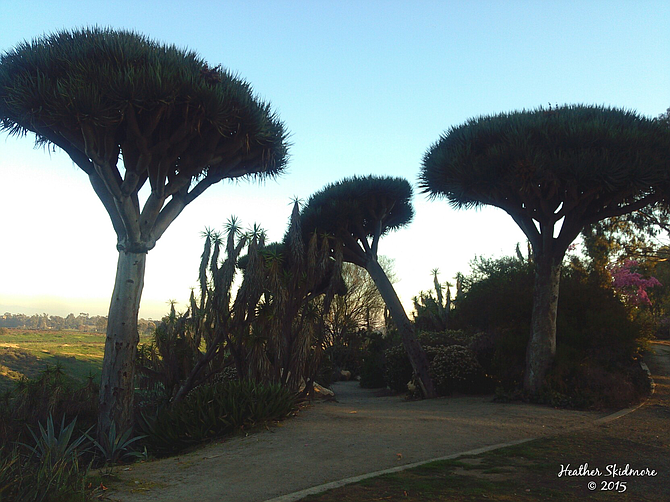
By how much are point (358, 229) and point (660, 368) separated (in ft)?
39.8

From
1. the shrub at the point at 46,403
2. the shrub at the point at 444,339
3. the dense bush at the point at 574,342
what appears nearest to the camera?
the shrub at the point at 46,403

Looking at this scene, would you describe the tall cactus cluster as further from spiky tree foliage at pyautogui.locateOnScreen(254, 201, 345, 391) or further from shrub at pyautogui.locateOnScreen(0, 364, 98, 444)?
shrub at pyautogui.locateOnScreen(0, 364, 98, 444)

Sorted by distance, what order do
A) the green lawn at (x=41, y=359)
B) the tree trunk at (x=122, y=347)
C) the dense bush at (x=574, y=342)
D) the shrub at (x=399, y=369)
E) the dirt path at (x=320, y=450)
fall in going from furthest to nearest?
1. the green lawn at (x=41, y=359)
2. the shrub at (x=399, y=369)
3. the dense bush at (x=574, y=342)
4. the tree trunk at (x=122, y=347)
5. the dirt path at (x=320, y=450)

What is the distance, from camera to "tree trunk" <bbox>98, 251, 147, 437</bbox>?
409 inches

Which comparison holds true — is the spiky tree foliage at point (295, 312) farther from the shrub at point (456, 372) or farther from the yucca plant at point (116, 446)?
the shrub at point (456, 372)

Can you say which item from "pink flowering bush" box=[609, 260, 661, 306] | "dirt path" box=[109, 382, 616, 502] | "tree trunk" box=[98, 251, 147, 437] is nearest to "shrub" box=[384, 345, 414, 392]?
"dirt path" box=[109, 382, 616, 502]

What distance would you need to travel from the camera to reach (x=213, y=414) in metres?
9.41

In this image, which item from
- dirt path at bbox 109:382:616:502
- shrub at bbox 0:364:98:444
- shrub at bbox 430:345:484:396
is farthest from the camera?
shrub at bbox 430:345:484:396

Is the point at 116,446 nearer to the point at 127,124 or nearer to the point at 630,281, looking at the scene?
the point at 127,124

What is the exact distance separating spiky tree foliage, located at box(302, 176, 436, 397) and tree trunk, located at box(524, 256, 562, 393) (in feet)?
15.3

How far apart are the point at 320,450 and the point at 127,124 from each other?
24.8 feet

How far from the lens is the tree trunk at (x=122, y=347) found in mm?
10383

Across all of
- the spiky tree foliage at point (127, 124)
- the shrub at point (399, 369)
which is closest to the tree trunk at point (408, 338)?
the shrub at point (399, 369)

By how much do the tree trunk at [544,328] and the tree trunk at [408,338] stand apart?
3.72m
